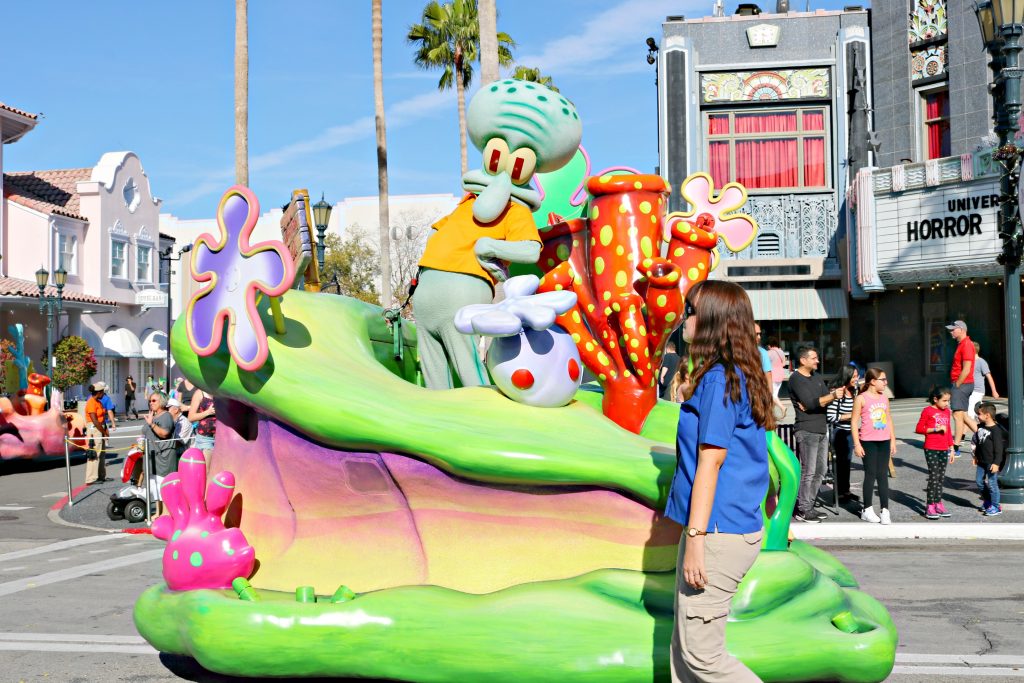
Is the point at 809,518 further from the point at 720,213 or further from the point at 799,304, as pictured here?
the point at 799,304

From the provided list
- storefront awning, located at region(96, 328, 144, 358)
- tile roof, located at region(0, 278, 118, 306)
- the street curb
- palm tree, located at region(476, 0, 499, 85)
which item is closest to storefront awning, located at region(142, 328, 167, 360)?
storefront awning, located at region(96, 328, 144, 358)

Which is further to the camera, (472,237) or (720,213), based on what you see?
(720,213)

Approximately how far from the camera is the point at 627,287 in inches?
215

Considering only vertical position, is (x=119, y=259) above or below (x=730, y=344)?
above

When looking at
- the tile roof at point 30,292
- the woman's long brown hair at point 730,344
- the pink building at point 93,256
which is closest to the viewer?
the woman's long brown hair at point 730,344

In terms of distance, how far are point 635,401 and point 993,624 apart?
2.80 m

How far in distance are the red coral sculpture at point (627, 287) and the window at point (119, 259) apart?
35.6 m

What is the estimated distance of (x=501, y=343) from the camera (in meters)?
4.78

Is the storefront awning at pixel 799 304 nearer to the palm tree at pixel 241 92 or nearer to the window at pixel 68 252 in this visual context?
the palm tree at pixel 241 92

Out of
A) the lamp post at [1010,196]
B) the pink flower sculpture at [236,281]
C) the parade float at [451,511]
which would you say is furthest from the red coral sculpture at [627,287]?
the lamp post at [1010,196]

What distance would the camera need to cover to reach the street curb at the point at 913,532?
31.4ft

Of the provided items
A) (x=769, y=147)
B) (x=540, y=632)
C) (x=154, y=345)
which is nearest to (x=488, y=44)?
(x=540, y=632)

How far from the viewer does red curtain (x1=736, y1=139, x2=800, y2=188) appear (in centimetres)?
2967

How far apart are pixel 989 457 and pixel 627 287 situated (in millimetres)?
6929
